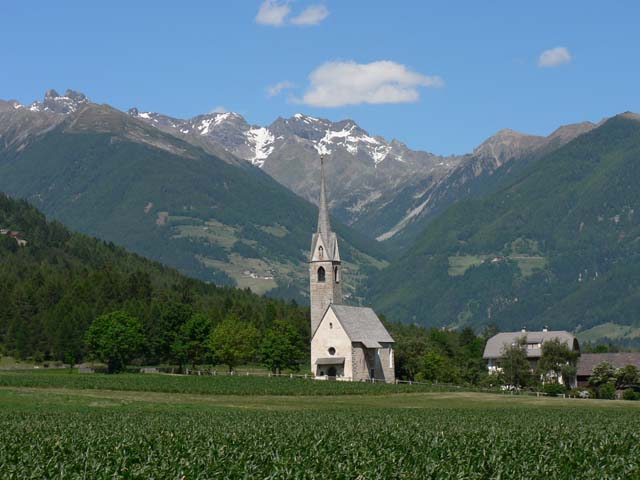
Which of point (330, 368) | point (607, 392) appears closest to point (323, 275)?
point (330, 368)

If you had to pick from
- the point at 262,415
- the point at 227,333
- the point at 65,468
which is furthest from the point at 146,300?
the point at 65,468

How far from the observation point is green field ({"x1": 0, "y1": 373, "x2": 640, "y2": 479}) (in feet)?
113

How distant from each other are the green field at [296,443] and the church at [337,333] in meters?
48.6

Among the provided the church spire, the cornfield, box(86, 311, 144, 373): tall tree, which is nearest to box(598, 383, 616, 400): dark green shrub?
the church spire

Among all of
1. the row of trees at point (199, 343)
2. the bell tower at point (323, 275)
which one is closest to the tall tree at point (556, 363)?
the bell tower at point (323, 275)

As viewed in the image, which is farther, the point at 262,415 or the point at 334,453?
the point at 262,415

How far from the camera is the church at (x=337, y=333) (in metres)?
129

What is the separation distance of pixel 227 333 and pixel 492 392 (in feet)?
129

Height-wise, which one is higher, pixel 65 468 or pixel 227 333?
pixel 227 333

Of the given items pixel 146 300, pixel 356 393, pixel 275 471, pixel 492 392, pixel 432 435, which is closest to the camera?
pixel 275 471

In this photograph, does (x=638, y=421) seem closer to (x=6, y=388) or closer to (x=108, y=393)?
(x=108, y=393)

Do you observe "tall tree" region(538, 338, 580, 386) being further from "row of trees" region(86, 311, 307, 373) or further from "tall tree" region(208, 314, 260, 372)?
"tall tree" region(208, 314, 260, 372)

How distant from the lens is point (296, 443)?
145 feet

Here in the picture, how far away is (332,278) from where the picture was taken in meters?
137
